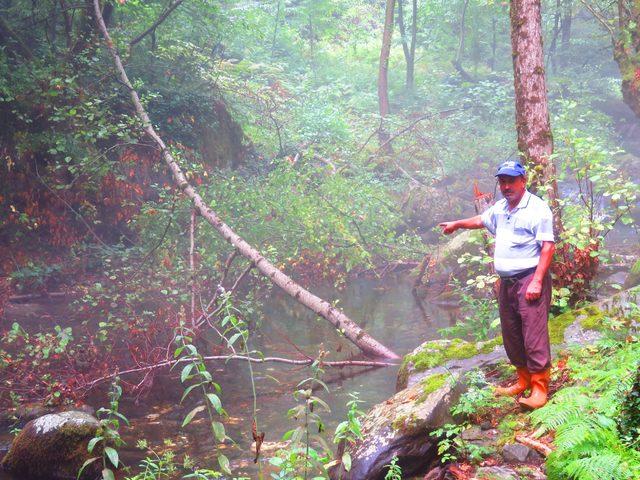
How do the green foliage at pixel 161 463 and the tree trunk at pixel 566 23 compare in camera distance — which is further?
the tree trunk at pixel 566 23

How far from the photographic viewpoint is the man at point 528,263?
4984mm

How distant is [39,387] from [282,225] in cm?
725

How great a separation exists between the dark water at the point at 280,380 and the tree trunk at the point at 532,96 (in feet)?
12.8

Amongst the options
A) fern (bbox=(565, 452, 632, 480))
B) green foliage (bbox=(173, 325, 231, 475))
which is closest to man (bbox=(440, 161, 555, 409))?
fern (bbox=(565, 452, 632, 480))

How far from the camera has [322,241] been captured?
574 inches

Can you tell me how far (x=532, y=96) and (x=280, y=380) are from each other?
19.3 feet

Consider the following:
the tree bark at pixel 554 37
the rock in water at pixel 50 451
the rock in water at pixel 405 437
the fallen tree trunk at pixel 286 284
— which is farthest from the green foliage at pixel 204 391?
the tree bark at pixel 554 37

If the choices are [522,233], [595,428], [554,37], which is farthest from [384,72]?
[595,428]

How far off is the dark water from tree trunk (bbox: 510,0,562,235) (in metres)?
3.91

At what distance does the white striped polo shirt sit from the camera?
4992 mm

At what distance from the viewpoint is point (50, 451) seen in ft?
21.7

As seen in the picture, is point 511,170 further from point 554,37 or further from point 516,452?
point 554,37

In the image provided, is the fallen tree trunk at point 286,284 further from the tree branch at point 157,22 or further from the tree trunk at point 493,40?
the tree trunk at point 493,40

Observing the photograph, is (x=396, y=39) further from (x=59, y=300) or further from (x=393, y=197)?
(x=59, y=300)
